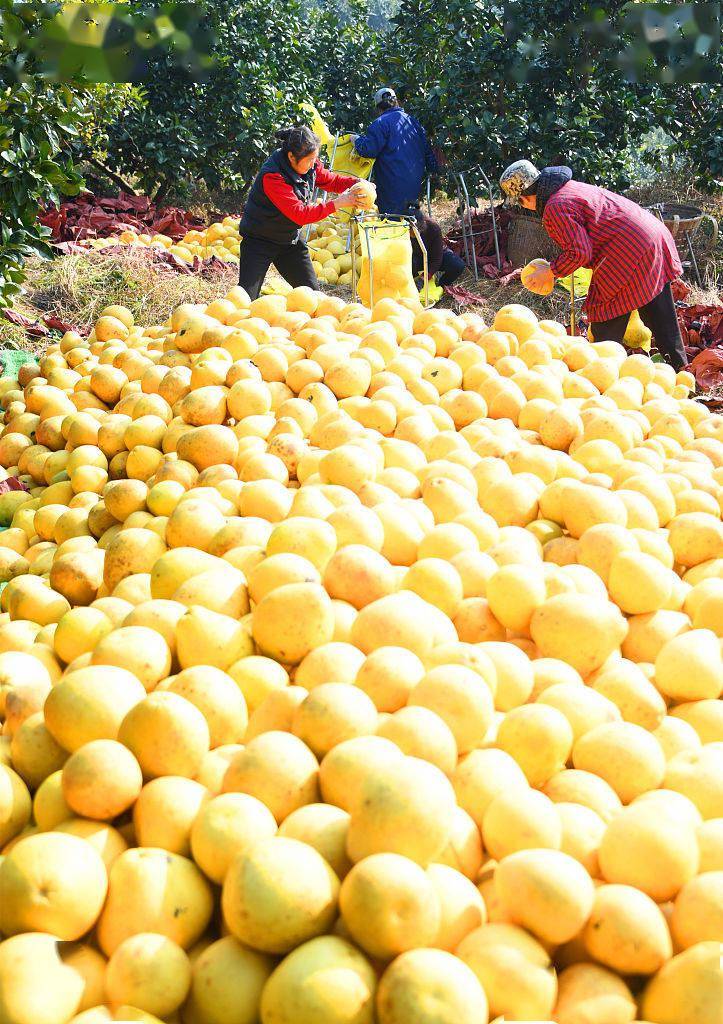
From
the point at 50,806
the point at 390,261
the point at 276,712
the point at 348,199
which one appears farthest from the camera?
the point at 390,261

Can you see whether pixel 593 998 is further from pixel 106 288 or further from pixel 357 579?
pixel 106 288

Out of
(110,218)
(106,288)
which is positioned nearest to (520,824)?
(106,288)

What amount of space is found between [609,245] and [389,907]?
572 centimetres

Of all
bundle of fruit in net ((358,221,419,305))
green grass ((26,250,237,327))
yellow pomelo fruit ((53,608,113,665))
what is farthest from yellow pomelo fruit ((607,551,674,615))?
green grass ((26,250,237,327))

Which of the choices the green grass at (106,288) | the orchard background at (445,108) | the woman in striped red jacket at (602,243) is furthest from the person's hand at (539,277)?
the orchard background at (445,108)

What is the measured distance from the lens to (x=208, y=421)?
3.23 m

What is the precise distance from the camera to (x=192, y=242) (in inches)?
443

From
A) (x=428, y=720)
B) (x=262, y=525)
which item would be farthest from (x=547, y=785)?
(x=262, y=525)

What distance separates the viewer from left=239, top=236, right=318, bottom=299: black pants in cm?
664

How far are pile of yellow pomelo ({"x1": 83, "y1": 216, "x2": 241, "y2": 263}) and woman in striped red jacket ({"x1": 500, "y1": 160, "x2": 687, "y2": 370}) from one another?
15.8ft

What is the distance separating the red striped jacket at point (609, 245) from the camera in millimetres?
5883

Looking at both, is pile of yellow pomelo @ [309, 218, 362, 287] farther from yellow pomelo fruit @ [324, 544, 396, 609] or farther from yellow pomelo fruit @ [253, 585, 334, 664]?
yellow pomelo fruit @ [253, 585, 334, 664]

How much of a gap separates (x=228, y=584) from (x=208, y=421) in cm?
124

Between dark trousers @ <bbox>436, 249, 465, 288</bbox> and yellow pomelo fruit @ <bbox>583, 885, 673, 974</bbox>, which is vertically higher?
yellow pomelo fruit @ <bbox>583, 885, 673, 974</bbox>
